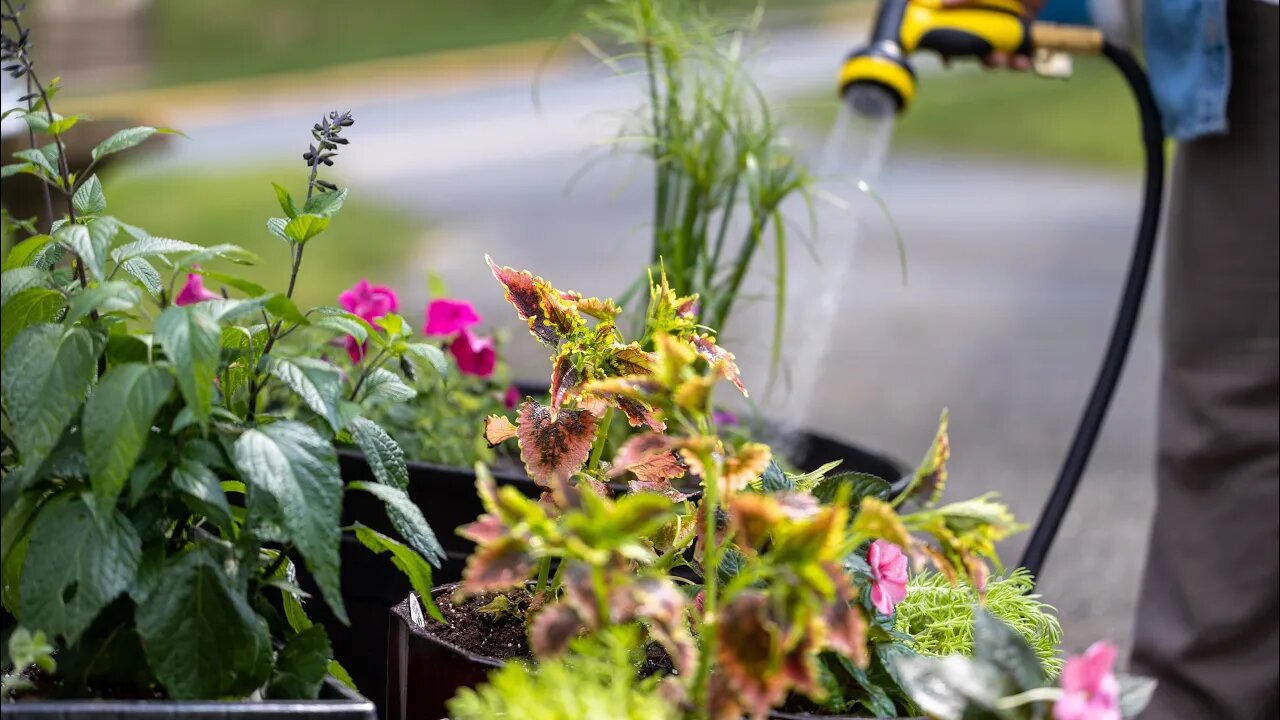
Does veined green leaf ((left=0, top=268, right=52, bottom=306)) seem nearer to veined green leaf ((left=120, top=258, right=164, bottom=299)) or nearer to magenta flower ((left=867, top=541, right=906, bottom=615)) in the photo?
veined green leaf ((left=120, top=258, right=164, bottom=299))

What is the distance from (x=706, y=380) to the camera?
30.1 inches

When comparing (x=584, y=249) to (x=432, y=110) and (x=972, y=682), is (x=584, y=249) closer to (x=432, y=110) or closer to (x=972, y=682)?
(x=432, y=110)

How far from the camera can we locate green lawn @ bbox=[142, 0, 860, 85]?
1498cm

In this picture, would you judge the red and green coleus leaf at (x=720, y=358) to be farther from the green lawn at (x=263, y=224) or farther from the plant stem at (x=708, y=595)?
the green lawn at (x=263, y=224)

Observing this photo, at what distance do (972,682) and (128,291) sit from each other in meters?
0.50

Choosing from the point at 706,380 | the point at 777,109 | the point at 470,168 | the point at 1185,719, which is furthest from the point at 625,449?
the point at 470,168

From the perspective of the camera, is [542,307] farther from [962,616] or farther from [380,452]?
[962,616]

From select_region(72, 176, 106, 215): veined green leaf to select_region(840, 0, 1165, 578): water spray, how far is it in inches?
40.1

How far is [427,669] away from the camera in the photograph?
90 cm

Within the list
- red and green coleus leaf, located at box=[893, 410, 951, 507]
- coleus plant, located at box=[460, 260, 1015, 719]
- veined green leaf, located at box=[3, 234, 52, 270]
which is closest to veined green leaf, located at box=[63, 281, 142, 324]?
→ veined green leaf, located at box=[3, 234, 52, 270]

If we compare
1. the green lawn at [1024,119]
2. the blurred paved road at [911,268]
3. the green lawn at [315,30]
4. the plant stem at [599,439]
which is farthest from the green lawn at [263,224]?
the plant stem at [599,439]

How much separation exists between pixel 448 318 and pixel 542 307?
0.85m

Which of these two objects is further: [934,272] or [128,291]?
[934,272]

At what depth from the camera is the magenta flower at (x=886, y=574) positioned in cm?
88
